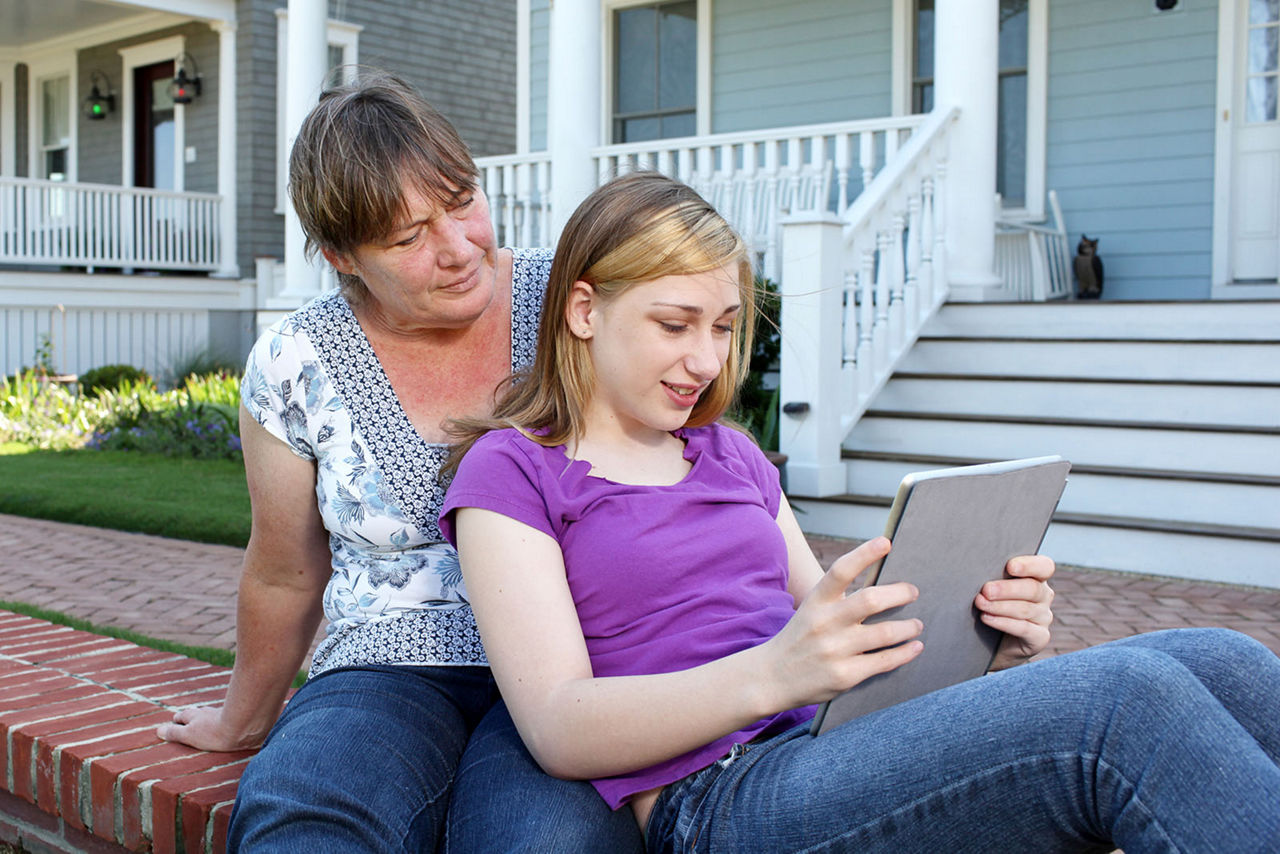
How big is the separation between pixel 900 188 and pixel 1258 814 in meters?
5.23

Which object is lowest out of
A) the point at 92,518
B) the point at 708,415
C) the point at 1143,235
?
the point at 92,518

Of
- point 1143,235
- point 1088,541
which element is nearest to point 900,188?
point 1088,541

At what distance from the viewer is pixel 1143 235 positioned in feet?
26.5

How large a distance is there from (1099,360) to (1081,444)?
55cm

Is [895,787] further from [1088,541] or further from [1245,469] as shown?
[1245,469]

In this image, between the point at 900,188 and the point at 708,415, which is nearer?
the point at 708,415

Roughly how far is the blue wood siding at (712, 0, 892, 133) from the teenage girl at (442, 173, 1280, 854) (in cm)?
783

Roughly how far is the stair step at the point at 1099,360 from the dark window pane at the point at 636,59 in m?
5.01

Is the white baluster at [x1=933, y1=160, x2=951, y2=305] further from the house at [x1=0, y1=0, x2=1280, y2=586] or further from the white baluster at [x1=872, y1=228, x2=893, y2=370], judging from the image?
the white baluster at [x1=872, y1=228, x2=893, y2=370]

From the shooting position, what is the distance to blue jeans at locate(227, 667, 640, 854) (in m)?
1.50

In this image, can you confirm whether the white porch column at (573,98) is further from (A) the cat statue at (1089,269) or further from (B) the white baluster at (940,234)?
(A) the cat statue at (1089,269)

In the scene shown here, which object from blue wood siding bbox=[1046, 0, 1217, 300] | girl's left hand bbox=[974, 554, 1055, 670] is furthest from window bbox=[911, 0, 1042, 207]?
girl's left hand bbox=[974, 554, 1055, 670]

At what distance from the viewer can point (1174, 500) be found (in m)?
5.04

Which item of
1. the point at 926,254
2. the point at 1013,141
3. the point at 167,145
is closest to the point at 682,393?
the point at 926,254
